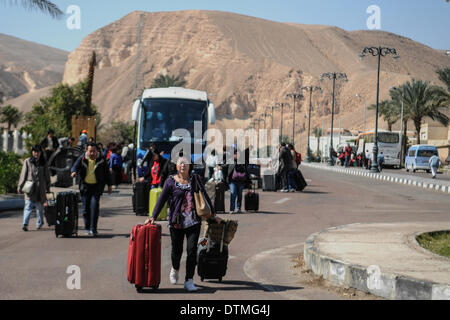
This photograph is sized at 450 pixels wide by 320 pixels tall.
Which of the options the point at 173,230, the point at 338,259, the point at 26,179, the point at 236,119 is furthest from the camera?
the point at 236,119

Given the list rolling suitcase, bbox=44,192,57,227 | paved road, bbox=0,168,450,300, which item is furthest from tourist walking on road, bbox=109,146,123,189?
rolling suitcase, bbox=44,192,57,227

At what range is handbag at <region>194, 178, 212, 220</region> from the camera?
759 centimetres

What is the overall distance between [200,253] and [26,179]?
5865 mm

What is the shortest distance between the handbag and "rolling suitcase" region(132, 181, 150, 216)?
775 centimetres

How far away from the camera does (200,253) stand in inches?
314

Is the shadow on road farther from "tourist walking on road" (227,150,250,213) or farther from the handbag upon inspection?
"tourist walking on road" (227,150,250,213)

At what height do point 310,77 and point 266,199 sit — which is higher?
point 310,77

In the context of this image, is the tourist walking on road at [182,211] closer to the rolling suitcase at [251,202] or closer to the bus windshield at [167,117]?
the rolling suitcase at [251,202]

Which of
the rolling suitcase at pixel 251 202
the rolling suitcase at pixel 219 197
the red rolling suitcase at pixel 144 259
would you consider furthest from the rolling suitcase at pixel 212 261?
the rolling suitcase at pixel 251 202

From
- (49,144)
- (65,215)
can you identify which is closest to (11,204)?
(49,144)

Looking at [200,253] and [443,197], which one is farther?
[443,197]
